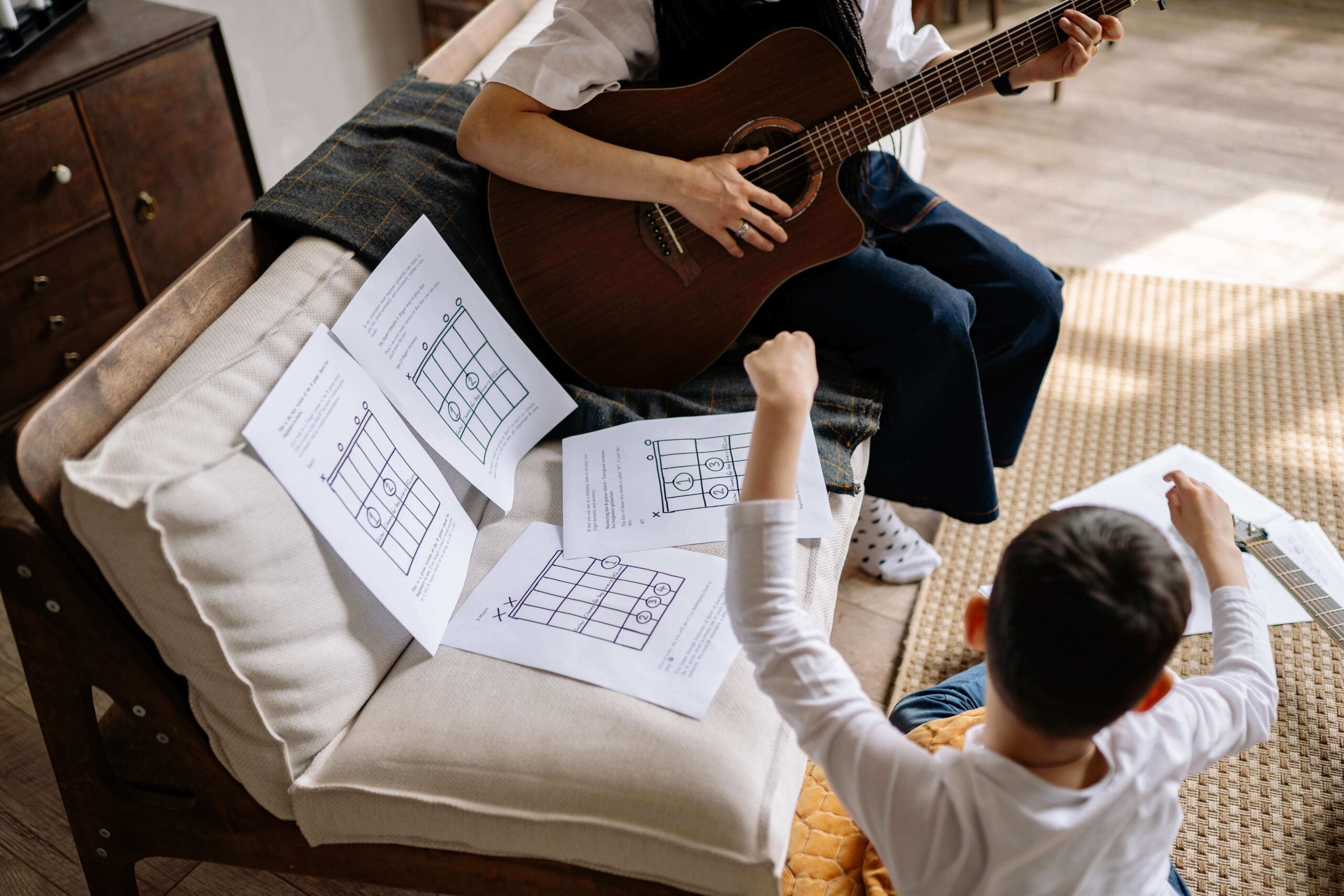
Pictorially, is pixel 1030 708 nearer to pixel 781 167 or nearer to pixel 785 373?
pixel 785 373

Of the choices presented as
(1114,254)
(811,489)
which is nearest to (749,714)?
(811,489)

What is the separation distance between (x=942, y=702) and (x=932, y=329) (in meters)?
0.50

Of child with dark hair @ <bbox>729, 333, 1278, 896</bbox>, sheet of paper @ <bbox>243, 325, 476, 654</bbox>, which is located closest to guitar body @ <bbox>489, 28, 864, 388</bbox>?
sheet of paper @ <bbox>243, 325, 476, 654</bbox>

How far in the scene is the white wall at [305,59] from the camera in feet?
7.43

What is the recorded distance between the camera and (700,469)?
4.02 ft

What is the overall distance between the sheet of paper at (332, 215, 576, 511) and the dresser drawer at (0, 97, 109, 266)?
850 millimetres

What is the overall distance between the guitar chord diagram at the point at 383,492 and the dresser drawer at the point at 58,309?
1.05 meters

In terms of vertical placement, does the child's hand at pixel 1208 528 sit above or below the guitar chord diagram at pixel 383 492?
below

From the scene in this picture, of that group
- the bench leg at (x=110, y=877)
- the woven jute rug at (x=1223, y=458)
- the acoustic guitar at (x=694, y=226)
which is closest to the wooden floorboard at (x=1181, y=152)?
the woven jute rug at (x=1223, y=458)

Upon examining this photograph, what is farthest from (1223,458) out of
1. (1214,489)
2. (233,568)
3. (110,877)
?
(110,877)

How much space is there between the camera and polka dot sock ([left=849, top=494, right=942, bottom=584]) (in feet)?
5.34

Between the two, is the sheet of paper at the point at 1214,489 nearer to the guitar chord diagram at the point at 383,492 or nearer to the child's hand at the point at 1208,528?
the child's hand at the point at 1208,528

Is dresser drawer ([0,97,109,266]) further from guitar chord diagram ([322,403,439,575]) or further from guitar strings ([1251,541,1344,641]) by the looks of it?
guitar strings ([1251,541,1344,641])

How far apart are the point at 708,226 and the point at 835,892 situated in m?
0.81
